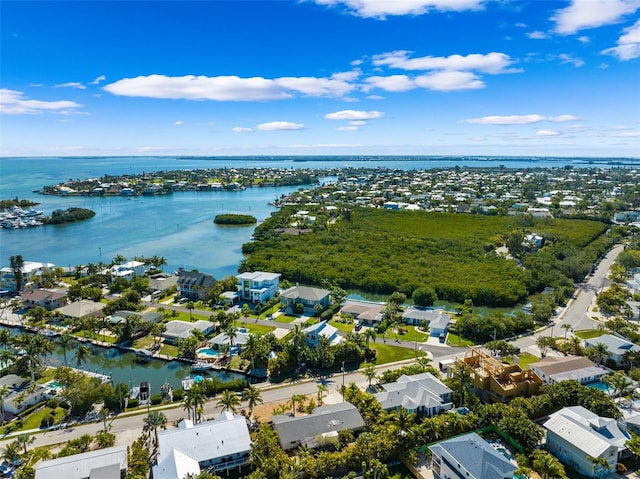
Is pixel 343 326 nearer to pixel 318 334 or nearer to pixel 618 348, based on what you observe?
pixel 318 334

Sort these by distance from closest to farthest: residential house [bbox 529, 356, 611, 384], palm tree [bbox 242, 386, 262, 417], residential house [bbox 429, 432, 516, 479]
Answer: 1. residential house [bbox 429, 432, 516, 479]
2. palm tree [bbox 242, 386, 262, 417]
3. residential house [bbox 529, 356, 611, 384]

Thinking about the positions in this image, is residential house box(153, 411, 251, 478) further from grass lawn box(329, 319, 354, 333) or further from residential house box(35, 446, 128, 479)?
grass lawn box(329, 319, 354, 333)

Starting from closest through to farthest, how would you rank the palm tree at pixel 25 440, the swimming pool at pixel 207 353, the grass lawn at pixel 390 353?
the palm tree at pixel 25 440 < the grass lawn at pixel 390 353 < the swimming pool at pixel 207 353

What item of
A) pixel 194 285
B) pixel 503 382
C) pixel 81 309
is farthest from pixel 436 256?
pixel 81 309

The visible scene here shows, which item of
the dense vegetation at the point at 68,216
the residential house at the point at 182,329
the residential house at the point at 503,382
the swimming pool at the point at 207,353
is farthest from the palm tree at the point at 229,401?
the dense vegetation at the point at 68,216

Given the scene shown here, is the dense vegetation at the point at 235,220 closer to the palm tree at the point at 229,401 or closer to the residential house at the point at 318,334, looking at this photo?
the residential house at the point at 318,334

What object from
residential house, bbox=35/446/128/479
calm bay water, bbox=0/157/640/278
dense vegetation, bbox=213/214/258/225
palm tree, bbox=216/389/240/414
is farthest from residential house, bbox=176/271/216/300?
dense vegetation, bbox=213/214/258/225

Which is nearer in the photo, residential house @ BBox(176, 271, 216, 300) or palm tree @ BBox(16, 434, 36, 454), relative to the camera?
palm tree @ BBox(16, 434, 36, 454)

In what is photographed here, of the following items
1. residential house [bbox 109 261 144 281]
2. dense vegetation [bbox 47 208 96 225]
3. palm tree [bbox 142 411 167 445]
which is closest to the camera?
palm tree [bbox 142 411 167 445]
